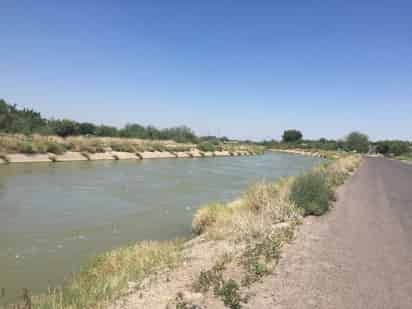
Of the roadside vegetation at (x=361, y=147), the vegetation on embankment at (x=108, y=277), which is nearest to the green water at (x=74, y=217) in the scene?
the vegetation on embankment at (x=108, y=277)

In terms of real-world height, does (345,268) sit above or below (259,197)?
below

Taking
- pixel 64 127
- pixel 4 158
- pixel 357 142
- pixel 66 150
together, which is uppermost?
pixel 357 142

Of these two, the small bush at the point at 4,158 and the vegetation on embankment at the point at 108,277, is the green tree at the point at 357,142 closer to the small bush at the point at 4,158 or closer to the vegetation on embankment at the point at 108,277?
the small bush at the point at 4,158

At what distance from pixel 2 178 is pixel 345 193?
20539 millimetres

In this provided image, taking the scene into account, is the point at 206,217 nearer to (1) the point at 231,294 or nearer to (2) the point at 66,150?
(1) the point at 231,294

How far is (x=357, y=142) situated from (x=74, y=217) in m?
126

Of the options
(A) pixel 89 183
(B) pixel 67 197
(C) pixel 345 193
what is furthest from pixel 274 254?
(A) pixel 89 183

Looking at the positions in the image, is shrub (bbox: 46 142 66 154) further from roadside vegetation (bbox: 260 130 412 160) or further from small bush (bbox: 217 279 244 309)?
roadside vegetation (bbox: 260 130 412 160)

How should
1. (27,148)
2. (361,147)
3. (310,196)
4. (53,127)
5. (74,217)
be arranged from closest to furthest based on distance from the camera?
(310,196), (74,217), (27,148), (53,127), (361,147)

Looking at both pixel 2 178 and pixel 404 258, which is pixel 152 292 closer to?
pixel 404 258

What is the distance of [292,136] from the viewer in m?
156

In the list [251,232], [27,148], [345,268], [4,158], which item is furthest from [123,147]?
[345,268]

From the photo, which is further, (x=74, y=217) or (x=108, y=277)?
(x=74, y=217)

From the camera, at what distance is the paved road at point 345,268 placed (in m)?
3.90
